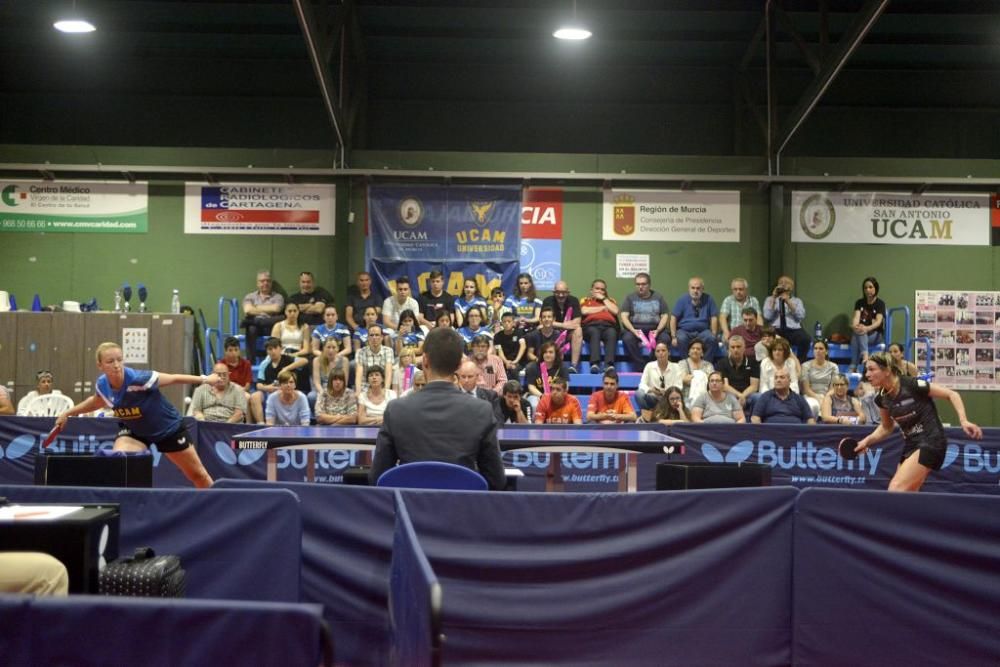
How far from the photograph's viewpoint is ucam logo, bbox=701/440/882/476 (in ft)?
36.9

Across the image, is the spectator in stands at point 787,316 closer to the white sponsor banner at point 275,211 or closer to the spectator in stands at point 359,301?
the spectator in stands at point 359,301

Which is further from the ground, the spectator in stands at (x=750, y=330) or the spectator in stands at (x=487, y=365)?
the spectator in stands at (x=750, y=330)

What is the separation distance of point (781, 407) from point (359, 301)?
724 cm

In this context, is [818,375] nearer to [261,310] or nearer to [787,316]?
[787,316]

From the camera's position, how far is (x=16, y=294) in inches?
695

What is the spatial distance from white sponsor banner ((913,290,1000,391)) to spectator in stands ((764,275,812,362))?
2.36 m

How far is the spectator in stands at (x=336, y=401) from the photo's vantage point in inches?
504

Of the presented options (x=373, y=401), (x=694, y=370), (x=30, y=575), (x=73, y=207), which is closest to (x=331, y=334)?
(x=373, y=401)

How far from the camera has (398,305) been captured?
53.9ft

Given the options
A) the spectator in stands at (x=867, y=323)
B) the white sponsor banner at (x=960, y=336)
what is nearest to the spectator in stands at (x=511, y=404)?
the spectator in stands at (x=867, y=323)

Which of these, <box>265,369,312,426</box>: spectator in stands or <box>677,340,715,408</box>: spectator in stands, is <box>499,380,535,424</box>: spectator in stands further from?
<box>677,340,715,408</box>: spectator in stands

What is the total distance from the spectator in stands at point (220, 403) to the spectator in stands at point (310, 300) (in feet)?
10.2

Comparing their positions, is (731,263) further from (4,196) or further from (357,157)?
(4,196)

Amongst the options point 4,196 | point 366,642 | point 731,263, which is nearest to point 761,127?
point 731,263
